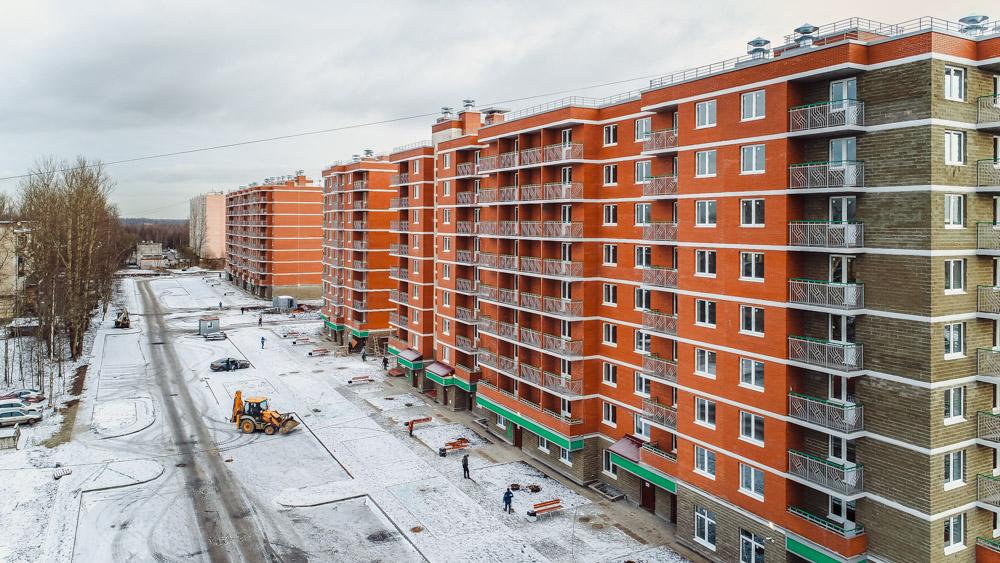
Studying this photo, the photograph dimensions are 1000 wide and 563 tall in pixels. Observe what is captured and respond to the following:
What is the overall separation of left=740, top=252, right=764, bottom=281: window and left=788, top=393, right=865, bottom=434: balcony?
14.9ft

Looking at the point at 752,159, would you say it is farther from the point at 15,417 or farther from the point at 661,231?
the point at 15,417

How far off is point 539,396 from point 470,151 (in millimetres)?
18496

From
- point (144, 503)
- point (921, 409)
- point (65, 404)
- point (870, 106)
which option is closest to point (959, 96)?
point (870, 106)

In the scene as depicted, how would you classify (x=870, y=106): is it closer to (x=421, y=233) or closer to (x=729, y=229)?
(x=729, y=229)

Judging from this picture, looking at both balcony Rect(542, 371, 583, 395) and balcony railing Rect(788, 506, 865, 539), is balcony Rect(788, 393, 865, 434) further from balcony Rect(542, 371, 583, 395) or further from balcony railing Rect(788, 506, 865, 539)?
balcony Rect(542, 371, 583, 395)

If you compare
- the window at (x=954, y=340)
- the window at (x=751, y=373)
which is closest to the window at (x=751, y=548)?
the window at (x=751, y=373)

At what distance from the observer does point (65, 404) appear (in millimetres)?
48344

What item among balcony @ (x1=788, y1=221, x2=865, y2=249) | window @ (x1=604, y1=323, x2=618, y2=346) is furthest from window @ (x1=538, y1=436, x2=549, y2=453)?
balcony @ (x1=788, y1=221, x2=865, y2=249)

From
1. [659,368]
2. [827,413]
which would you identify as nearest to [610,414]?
[659,368]

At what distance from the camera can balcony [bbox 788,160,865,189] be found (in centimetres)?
2108

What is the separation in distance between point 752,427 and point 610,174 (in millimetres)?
15430

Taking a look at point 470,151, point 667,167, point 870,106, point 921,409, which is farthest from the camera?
point 470,151

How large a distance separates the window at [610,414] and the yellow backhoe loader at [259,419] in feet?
70.6

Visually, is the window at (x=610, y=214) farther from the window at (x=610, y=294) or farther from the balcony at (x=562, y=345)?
the balcony at (x=562, y=345)
